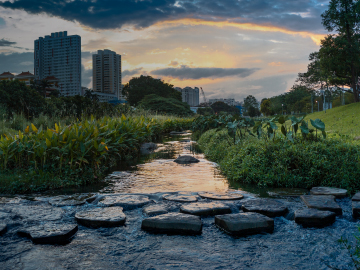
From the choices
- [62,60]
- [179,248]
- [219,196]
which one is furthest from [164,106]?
[62,60]

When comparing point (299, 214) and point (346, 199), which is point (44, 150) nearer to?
point (299, 214)

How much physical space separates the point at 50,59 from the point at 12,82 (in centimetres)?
9641

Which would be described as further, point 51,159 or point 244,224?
point 51,159

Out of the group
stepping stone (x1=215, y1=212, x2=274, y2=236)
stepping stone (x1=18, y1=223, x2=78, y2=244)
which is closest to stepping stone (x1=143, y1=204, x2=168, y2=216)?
stepping stone (x1=215, y1=212, x2=274, y2=236)

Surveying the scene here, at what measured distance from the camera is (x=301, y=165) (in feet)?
16.0

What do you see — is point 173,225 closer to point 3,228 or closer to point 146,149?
point 3,228

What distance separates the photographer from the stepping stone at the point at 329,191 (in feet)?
13.5

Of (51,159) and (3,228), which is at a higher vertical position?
(51,159)

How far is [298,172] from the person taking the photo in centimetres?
486

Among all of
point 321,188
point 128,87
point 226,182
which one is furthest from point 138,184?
point 128,87

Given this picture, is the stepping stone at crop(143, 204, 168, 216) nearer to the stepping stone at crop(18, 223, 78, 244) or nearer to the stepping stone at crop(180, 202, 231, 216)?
the stepping stone at crop(180, 202, 231, 216)

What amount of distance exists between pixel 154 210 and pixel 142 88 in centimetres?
4731

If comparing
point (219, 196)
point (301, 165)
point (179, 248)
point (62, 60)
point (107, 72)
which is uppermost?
point (62, 60)

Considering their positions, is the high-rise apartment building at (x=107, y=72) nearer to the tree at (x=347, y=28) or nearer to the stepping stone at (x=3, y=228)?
the tree at (x=347, y=28)
